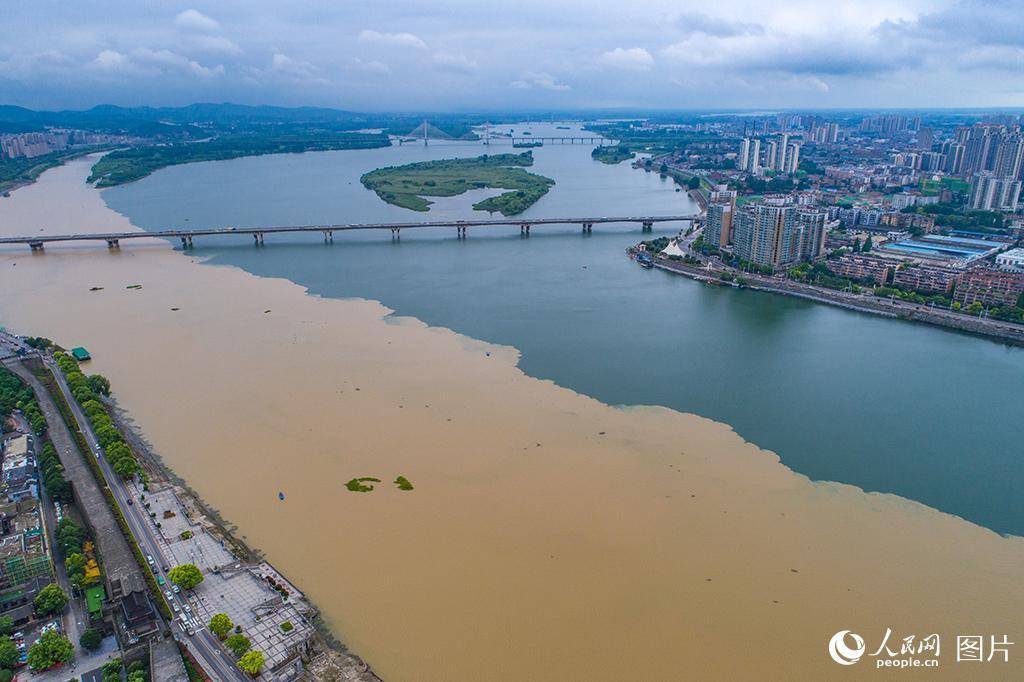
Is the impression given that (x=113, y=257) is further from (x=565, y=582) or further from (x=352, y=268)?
(x=565, y=582)

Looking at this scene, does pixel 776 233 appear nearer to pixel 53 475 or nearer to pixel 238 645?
pixel 238 645

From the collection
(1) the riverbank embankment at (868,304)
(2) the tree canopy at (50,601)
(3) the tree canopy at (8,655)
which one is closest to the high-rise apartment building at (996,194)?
(1) the riverbank embankment at (868,304)

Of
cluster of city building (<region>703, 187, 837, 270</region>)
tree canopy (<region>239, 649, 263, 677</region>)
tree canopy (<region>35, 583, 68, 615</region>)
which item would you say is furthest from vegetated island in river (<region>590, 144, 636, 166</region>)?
tree canopy (<region>239, 649, 263, 677</region>)

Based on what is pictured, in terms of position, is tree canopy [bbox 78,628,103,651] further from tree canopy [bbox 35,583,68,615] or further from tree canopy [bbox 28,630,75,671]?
tree canopy [bbox 35,583,68,615]

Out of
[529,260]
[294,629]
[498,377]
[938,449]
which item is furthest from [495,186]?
→ [294,629]

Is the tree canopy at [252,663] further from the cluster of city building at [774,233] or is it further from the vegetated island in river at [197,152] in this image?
the vegetated island in river at [197,152]

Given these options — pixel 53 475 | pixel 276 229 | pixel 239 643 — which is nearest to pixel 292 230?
pixel 276 229
